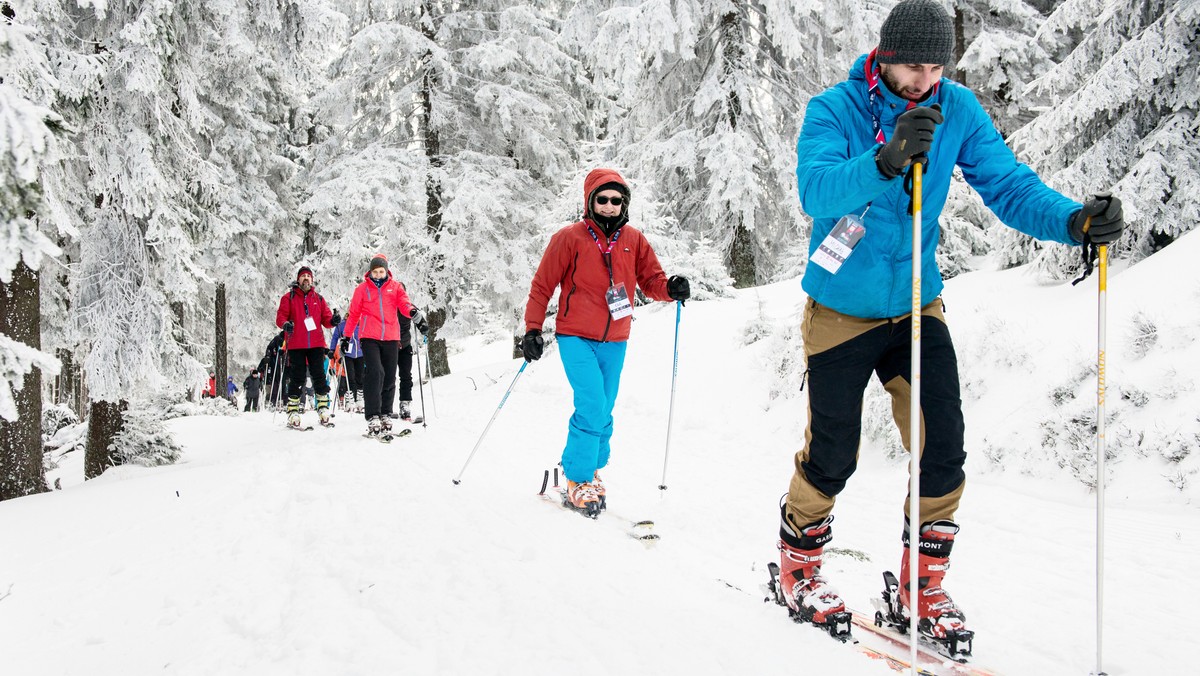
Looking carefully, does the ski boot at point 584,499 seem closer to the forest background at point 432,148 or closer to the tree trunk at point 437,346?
the forest background at point 432,148

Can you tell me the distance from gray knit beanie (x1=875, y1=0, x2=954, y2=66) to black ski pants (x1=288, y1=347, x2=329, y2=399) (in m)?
9.66

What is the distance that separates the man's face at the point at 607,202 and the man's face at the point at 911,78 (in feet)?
7.80

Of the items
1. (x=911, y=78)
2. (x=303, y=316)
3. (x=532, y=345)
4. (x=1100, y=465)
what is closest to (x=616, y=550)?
(x=532, y=345)

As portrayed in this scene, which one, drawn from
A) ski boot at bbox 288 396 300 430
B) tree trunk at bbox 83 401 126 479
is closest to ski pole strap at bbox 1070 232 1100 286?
tree trunk at bbox 83 401 126 479

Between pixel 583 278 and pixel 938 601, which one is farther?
pixel 583 278

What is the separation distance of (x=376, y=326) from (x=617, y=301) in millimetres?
4857

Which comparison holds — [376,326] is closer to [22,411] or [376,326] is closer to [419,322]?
[419,322]

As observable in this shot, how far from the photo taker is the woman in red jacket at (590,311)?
182 inches

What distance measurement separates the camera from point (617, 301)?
4.65 m

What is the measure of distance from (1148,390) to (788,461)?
8.93 feet

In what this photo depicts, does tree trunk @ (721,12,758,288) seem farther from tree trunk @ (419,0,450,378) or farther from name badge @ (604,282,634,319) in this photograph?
name badge @ (604,282,634,319)

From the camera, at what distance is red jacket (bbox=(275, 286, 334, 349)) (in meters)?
10.0

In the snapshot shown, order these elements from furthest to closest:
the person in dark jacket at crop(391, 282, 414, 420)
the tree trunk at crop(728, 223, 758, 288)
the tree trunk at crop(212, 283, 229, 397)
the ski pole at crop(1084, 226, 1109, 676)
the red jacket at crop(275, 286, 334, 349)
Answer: the tree trunk at crop(212, 283, 229, 397) < the tree trunk at crop(728, 223, 758, 288) < the person in dark jacket at crop(391, 282, 414, 420) < the red jacket at crop(275, 286, 334, 349) < the ski pole at crop(1084, 226, 1109, 676)

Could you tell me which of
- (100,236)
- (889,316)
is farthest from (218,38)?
(889,316)
